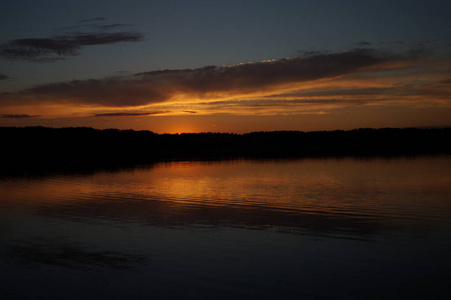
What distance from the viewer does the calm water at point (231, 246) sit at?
8.84m

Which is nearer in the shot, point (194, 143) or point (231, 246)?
point (231, 246)

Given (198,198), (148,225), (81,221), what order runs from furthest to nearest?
1. (198,198)
2. (81,221)
3. (148,225)

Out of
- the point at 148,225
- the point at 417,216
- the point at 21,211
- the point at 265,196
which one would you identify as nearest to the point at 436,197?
the point at 417,216

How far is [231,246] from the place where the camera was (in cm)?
1195

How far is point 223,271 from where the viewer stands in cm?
980

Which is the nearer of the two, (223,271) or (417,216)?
(223,271)

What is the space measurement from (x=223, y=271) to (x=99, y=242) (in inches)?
188

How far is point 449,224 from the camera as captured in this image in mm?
14031

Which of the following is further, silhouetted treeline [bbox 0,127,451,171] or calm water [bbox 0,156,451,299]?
silhouetted treeline [bbox 0,127,451,171]

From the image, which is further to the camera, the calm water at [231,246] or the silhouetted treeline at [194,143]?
the silhouetted treeline at [194,143]

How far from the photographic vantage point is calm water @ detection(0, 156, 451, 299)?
8.84 meters

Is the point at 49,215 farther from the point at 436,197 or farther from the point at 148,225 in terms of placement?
the point at 436,197

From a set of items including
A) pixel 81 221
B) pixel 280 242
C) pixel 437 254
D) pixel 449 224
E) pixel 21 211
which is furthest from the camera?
pixel 21 211

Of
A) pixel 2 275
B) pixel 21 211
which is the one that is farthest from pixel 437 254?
pixel 21 211
